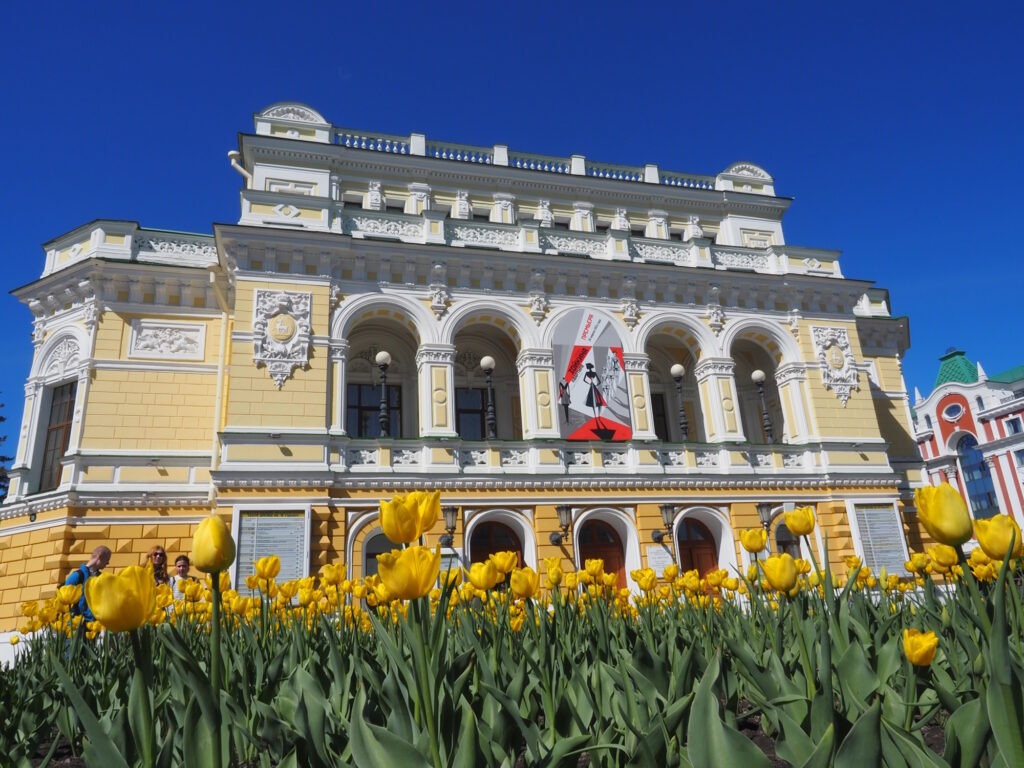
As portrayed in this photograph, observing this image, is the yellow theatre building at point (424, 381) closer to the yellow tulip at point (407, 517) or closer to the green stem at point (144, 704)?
the yellow tulip at point (407, 517)

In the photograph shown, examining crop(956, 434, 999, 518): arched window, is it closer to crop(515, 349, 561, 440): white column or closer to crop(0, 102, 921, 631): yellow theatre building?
crop(0, 102, 921, 631): yellow theatre building

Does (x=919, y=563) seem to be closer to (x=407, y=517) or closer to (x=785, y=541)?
(x=407, y=517)

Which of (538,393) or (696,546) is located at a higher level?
(538,393)

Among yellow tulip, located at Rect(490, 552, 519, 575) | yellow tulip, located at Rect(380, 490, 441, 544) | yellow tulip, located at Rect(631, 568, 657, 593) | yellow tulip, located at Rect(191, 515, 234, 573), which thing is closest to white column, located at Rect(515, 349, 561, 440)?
yellow tulip, located at Rect(631, 568, 657, 593)

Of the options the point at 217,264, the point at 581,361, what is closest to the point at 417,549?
the point at 581,361

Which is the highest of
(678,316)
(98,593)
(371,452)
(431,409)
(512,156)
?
(512,156)

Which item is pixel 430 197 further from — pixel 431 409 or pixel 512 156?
pixel 431 409

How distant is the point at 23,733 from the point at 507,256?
15.1 meters

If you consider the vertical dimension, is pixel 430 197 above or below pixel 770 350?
above

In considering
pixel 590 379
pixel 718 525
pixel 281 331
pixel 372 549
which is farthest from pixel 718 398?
pixel 281 331

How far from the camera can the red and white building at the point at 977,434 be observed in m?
44.6

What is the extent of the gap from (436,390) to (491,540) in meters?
4.09

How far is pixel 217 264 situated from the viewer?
55.2 ft

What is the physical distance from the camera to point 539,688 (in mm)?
2861
